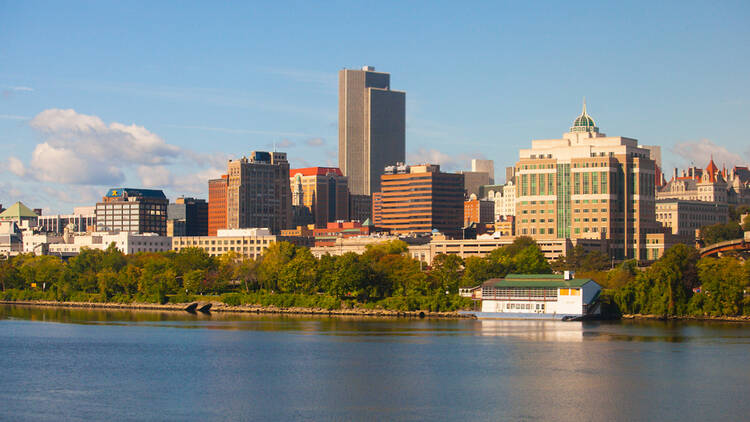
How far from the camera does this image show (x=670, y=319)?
147m

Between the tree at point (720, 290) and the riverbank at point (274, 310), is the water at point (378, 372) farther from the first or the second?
the riverbank at point (274, 310)

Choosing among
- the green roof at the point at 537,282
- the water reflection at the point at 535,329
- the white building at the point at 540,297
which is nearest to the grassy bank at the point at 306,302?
the white building at the point at 540,297

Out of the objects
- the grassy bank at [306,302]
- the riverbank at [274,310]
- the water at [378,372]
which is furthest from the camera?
the grassy bank at [306,302]

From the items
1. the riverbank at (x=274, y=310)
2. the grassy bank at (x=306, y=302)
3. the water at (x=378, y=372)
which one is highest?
the grassy bank at (x=306, y=302)

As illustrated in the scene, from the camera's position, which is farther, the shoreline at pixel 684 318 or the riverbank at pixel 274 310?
the riverbank at pixel 274 310

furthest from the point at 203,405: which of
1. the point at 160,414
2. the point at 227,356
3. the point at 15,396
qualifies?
the point at 227,356

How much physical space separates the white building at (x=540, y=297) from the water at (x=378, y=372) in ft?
40.4

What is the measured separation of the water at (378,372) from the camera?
74.4 m

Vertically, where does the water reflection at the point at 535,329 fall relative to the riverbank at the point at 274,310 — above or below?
below

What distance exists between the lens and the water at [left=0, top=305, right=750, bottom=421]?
74.4 m

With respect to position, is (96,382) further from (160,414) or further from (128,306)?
(128,306)

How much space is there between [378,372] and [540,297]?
64.9 m

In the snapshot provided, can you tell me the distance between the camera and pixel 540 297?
152 meters

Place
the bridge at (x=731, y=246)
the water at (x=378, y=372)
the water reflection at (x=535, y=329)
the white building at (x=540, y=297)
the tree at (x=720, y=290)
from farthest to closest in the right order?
the bridge at (x=731, y=246) < the white building at (x=540, y=297) < the tree at (x=720, y=290) < the water reflection at (x=535, y=329) < the water at (x=378, y=372)
